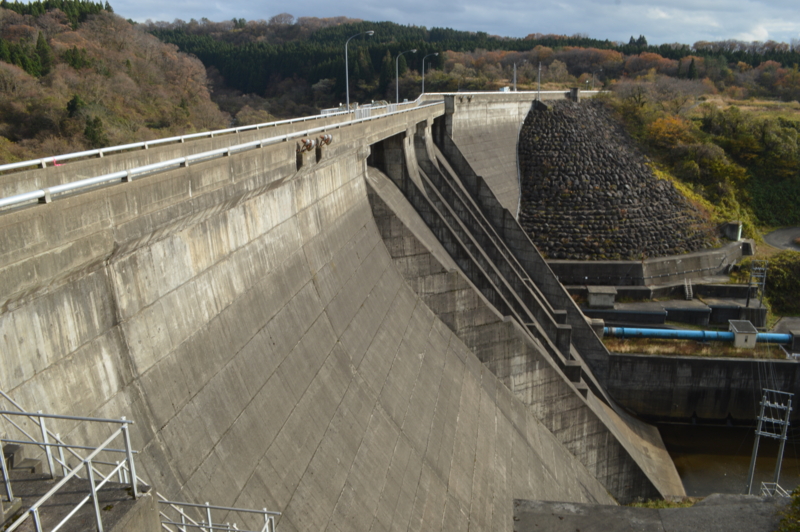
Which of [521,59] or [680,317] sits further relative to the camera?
[521,59]

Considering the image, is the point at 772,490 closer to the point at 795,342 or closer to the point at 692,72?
the point at 795,342

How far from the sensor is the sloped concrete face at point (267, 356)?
6191 millimetres

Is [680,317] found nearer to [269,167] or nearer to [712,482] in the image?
[712,482]

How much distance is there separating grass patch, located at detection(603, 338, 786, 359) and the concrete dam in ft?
17.3

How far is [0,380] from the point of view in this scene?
5191 millimetres

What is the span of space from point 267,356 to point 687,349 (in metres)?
23.1

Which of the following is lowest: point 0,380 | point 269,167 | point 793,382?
point 793,382

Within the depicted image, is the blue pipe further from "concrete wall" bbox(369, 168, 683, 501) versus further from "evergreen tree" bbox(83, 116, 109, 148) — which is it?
"evergreen tree" bbox(83, 116, 109, 148)

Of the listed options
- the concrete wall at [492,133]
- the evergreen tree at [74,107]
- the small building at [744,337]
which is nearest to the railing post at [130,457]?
the small building at [744,337]

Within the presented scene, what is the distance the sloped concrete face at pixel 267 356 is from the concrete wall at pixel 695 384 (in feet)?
37.7

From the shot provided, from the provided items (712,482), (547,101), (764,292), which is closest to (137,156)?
(712,482)

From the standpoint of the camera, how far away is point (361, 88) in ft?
291

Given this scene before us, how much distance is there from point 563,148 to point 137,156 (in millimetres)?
34110

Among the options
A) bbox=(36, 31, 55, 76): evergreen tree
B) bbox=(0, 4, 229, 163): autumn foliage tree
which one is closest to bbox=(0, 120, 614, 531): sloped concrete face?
bbox=(0, 4, 229, 163): autumn foliage tree
